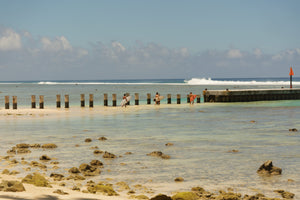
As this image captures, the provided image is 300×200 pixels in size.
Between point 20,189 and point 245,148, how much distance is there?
10.3 metres

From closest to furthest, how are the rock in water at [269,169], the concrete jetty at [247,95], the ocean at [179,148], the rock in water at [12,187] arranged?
the rock in water at [12,187], the ocean at [179,148], the rock in water at [269,169], the concrete jetty at [247,95]

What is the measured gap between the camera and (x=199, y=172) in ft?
43.7

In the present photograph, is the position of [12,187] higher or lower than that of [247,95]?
lower

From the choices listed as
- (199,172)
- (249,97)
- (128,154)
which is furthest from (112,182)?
(249,97)

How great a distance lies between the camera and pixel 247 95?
51.6 metres

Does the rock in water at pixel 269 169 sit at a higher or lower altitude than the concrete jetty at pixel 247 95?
lower

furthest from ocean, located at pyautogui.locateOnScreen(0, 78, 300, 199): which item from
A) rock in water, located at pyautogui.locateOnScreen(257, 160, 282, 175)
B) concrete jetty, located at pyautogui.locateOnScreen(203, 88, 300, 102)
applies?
concrete jetty, located at pyautogui.locateOnScreen(203, 88, 300, 102)

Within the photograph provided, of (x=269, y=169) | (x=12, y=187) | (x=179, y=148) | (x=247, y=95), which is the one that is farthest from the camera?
(x=247, y=95)

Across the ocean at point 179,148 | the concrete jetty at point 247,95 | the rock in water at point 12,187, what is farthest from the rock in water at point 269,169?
the concrete jetty at point 247,95

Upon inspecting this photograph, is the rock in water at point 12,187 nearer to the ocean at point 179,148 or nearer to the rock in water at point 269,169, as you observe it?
the ocean at point 179,148

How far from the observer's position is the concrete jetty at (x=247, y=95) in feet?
164

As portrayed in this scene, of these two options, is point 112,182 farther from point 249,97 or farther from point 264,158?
point 249,97

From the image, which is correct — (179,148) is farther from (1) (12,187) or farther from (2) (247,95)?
(2) (247,95)

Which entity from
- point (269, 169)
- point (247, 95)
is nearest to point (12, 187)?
point (269, 169)
